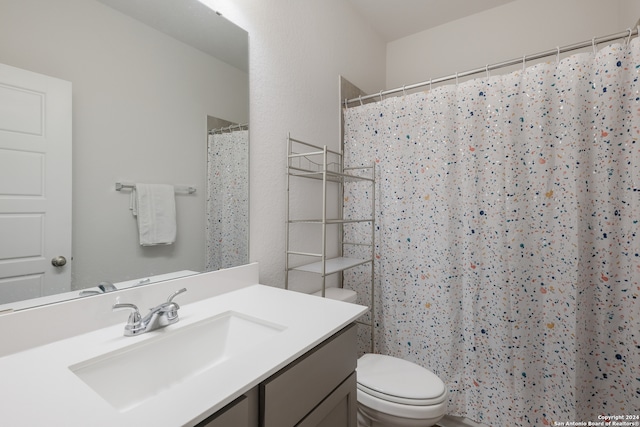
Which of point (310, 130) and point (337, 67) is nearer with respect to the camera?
point (310, 130)

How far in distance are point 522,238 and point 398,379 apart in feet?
3.13

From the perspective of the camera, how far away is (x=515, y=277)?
1.52 meters

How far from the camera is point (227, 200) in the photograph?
1.28 m

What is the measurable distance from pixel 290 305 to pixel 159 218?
1.89ft

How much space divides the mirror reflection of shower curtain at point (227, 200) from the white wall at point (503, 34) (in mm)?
1935

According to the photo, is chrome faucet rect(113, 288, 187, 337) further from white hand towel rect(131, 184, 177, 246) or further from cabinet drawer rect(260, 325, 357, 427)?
cabinet drawer rect(260, 325, 357, 427)

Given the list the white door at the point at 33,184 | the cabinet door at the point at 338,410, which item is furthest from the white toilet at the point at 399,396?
the white door at the point at 33,184

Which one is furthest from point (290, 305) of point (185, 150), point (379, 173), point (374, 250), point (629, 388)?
point (629, 388)

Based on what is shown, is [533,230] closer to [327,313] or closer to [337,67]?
[327,313]

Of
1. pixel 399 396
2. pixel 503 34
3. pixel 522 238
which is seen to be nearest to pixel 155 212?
pixel 399 396

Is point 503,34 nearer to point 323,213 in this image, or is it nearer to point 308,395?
point 323,213

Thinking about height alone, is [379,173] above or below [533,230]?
above

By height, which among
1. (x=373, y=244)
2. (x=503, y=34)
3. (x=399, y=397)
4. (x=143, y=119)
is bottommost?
(x=399, y=397)

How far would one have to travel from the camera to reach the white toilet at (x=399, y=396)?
3.95 feet
